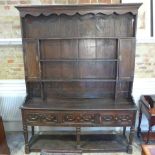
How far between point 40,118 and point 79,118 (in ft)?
1.67

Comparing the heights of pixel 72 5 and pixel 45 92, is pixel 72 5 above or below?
above

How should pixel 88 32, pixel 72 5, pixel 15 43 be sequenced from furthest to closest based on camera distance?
pixel 15 43 → pixel 88 32 → pixel 72 5

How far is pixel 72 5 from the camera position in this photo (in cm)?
278

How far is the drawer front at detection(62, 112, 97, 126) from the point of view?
286cm

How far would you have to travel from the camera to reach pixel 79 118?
288 centimetres

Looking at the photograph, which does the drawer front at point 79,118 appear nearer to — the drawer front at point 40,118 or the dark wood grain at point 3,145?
the drawer front at point 40,118

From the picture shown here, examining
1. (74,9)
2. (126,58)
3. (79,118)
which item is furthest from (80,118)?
(74,9)

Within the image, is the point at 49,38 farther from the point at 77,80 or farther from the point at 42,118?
the point at 42,118

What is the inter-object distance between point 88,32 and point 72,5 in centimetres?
43

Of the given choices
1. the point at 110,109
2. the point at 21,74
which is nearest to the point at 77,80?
the point at 110,109

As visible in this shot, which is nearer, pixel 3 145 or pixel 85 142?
pixel 3 145

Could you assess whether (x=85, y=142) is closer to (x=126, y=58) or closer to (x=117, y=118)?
(x=117, y=118)

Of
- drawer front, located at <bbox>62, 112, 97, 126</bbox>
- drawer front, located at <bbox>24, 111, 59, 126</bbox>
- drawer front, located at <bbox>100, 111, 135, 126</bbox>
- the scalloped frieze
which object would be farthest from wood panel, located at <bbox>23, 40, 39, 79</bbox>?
drawer front, located at <bbox>100, 111, 135, 126</bbox>

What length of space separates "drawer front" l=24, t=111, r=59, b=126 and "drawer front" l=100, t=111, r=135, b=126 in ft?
2.01
